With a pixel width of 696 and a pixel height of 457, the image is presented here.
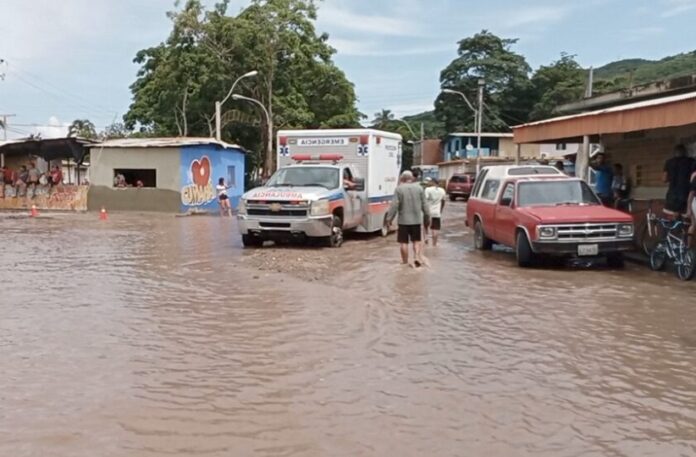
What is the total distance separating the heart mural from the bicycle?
21.8m

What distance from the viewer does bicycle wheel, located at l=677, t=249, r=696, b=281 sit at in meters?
11.9

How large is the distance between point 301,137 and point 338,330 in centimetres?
1101

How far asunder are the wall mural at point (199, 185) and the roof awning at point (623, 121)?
1551 centimetres

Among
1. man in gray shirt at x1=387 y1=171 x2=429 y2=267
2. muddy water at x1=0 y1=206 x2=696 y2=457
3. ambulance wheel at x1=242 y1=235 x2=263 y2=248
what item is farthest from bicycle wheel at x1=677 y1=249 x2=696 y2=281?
ambulance wheel at x1=242 y1=235 x2=263 y2=248

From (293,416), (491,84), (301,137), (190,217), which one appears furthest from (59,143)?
(491,84)

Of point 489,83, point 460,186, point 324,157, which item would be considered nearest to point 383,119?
point 489,83

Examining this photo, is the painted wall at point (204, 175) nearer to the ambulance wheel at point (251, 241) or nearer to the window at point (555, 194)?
the ambulance wheel at point (251, 241)

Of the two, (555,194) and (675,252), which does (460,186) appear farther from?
(675,252)

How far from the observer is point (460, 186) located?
146 feet

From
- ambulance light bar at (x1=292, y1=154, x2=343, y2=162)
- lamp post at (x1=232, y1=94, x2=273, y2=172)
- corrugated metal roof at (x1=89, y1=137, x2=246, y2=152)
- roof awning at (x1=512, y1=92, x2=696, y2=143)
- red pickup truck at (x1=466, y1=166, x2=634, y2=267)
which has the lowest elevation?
red pickup truck at (x1=466, y1=166, x2=634, y2=267)

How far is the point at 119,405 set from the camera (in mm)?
5512

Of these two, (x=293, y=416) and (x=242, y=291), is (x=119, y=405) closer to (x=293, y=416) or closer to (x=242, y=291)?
(x=293, y=416)

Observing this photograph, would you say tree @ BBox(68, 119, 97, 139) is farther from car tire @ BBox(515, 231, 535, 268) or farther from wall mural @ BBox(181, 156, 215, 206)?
car tire @ BBox(515, 231, 535, 268)

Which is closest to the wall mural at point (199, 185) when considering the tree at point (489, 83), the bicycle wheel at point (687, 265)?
the bicycle wheel at point (687, 265)
